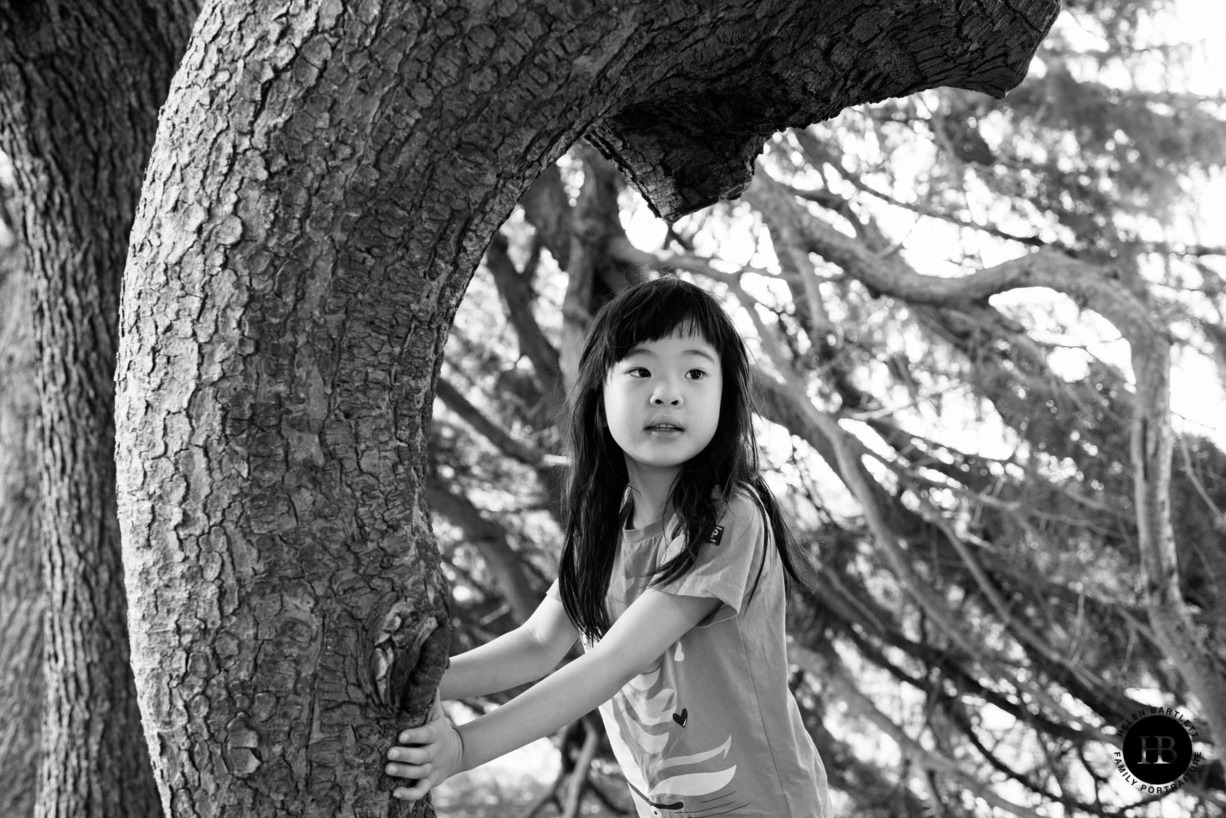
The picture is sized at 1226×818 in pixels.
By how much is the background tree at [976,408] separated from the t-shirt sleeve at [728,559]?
4.89 ft

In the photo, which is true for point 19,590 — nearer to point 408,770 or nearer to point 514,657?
point 514,657

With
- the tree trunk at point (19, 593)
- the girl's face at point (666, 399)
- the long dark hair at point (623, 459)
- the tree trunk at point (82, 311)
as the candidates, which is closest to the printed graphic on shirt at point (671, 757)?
the long dark hair at point (623, 459)

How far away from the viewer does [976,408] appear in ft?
12.0

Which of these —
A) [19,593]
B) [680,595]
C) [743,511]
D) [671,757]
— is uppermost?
[19,593]

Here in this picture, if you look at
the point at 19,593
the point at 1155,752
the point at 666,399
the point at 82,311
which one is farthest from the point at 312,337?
the point at 19,593

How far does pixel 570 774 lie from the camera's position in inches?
195

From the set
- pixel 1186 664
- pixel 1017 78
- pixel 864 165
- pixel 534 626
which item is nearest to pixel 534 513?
pixel 864 165

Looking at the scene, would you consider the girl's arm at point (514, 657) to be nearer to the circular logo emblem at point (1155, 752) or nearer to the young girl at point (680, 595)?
the young girl at point (680, 595)

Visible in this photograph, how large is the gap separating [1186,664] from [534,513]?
10.3 feet

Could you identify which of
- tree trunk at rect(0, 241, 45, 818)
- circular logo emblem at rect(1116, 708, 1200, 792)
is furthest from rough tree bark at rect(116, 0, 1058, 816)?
tree trunk at rect(0, 241, 45, 818)

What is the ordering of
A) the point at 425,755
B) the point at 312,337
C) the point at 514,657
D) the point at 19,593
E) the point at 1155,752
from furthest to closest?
the point at 19,593
the point at 1155,752
the point at 514,657
the point at 425,755
the point at 312,337

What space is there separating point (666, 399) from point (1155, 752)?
5.09ft

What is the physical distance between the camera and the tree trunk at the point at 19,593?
11.2 ft

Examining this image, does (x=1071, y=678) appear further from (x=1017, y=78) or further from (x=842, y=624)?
(x=1017, y=78)
